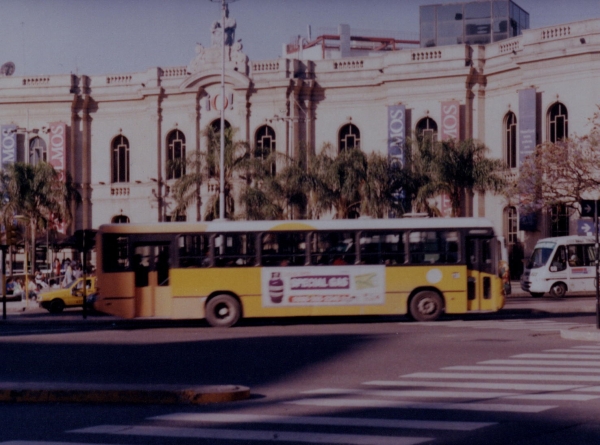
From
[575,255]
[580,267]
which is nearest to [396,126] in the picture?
[575,255]

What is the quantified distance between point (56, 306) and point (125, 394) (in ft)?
82.6

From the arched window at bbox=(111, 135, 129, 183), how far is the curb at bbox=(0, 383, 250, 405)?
148ft

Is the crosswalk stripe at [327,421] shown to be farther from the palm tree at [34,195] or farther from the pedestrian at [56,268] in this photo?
the pedestrian at [56,268]

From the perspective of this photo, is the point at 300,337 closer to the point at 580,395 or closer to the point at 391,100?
the point at 580,395

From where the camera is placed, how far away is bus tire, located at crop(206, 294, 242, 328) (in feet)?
88.8

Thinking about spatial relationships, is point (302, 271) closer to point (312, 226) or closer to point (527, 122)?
point (312, 226)

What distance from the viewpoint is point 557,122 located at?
157ft

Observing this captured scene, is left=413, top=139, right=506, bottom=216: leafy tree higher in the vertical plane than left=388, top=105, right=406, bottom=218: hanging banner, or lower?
lower

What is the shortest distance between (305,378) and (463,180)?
29.4 meters

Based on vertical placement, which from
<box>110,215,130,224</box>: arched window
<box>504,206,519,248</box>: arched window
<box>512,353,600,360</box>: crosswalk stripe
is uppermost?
<box>110,215,130,224</box>: arched window

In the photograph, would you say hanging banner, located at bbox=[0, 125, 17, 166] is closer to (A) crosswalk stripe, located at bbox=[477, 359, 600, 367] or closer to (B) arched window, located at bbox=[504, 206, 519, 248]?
(B) arched window, located at bbox=[504, 206, 519, 248]

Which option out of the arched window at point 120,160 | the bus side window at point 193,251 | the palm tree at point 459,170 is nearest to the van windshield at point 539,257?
the palm tree at point 459,170

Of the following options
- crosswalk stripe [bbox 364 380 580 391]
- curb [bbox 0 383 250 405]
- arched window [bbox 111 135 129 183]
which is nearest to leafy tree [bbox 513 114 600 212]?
arched window [bbox 111 135 129 183]

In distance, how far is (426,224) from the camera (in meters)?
27.4
